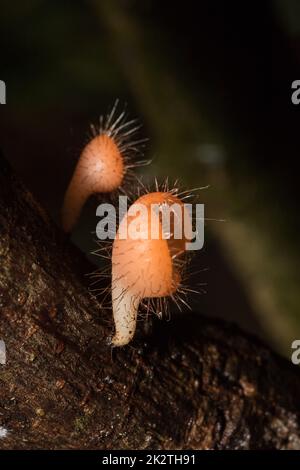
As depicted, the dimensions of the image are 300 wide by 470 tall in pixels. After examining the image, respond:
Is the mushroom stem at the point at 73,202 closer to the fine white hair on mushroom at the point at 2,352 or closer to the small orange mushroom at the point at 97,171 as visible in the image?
the small orange mushroom at the point at 97,171

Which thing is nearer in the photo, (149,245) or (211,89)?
(149,245)

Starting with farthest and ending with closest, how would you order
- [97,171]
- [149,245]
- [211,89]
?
[211,89] < [97,171] < [149,245]

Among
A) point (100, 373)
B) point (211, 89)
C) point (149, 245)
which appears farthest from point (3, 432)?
point (211, 89)

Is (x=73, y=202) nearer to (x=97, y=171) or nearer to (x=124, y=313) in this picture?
(x=97, y=171)

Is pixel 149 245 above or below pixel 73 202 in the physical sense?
below

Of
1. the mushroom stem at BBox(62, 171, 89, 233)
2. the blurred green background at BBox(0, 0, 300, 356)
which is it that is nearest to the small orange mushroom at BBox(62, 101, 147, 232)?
the mushroom stem at BBox(62, 171, 89, 233)
